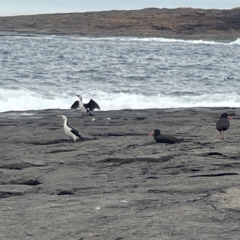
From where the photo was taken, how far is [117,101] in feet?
68.2

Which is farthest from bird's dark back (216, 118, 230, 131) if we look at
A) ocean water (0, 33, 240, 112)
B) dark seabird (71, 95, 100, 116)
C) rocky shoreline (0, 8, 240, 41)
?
rocky shoreline (0, 8, 240, 41)

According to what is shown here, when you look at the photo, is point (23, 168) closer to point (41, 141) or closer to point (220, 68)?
point (41, 141)

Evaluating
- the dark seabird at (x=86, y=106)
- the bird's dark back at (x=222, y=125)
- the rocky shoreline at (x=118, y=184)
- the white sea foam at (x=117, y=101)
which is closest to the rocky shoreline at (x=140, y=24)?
the white sea foam at (x=117, y=101)

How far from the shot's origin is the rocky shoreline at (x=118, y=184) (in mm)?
5721

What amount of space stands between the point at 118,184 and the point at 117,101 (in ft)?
43.8

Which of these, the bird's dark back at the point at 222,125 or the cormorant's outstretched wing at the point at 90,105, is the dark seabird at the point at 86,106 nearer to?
the cormorant's outstretched wing at the point at 90,105

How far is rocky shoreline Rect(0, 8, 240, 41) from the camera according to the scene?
83750mm

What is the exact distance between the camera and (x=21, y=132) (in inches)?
472

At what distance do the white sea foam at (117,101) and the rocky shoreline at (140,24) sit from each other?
58.5 metres

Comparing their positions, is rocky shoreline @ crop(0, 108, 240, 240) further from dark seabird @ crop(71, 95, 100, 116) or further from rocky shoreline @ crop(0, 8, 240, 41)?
rocky shoreline @ crop(0, 8, 240, 41)

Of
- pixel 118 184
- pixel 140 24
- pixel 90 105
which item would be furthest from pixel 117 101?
pixel 140 24

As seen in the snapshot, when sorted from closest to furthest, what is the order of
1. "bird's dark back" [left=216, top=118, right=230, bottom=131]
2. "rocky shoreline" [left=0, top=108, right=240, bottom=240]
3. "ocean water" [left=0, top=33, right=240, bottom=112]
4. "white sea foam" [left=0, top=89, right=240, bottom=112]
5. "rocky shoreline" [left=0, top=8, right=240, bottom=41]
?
"rocky shoreline" [left=0, top=108, right=240, bottom=240] → "bird's dark back" [left=216, top=118, right=230, bottom=131] → "white sea foam" [left=0, top=89, right=240, bottom=112] → "ocean water" [left=0, top=33, right=240, bottom=112] → "rocky shoreline" [left=0, top=8, right=240, bottom=41]

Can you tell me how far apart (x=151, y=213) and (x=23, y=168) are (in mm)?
3053

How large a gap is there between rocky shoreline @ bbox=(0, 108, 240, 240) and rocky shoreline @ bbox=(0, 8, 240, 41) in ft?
228
